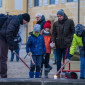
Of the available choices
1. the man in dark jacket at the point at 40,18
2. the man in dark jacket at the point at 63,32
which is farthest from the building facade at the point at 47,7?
the man in dark jacket at the point at 63,32

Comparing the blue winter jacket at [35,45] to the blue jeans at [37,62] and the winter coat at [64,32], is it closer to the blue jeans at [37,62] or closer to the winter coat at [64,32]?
the blue jeans at [37,62]

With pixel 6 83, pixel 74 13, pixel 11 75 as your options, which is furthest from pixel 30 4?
pixel 6 83

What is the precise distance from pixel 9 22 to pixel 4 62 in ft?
3.17

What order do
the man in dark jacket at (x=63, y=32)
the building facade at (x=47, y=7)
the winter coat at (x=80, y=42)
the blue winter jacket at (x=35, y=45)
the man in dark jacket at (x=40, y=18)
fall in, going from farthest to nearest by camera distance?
the building facade at (x=47, y=7)
the man in dark jacket at (x=40, y=18)
the man in dark jacket at (x=63, y=32)
the blue winter jacket at (x=35, y=45)
the winter coat at (x=80, y=42)

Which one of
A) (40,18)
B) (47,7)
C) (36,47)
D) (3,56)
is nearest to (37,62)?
(36,47)

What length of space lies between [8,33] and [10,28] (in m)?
0.13

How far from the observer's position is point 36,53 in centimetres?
789

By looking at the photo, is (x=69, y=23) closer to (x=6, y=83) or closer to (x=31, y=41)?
(x=31, y=41)

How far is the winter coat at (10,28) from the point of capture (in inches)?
281

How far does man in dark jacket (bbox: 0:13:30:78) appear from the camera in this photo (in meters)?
7.16

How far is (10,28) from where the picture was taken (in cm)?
713

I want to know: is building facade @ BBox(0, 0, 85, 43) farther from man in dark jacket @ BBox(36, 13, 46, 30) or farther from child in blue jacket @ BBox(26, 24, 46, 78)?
child in blue jacket @ BBox(26, 24, 46, 78)

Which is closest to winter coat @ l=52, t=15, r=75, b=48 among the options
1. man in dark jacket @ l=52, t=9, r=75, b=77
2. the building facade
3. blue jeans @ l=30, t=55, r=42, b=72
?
man in dark jacket @ l=52, t=9, r=75, b=77

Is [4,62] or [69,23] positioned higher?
[69,23]
